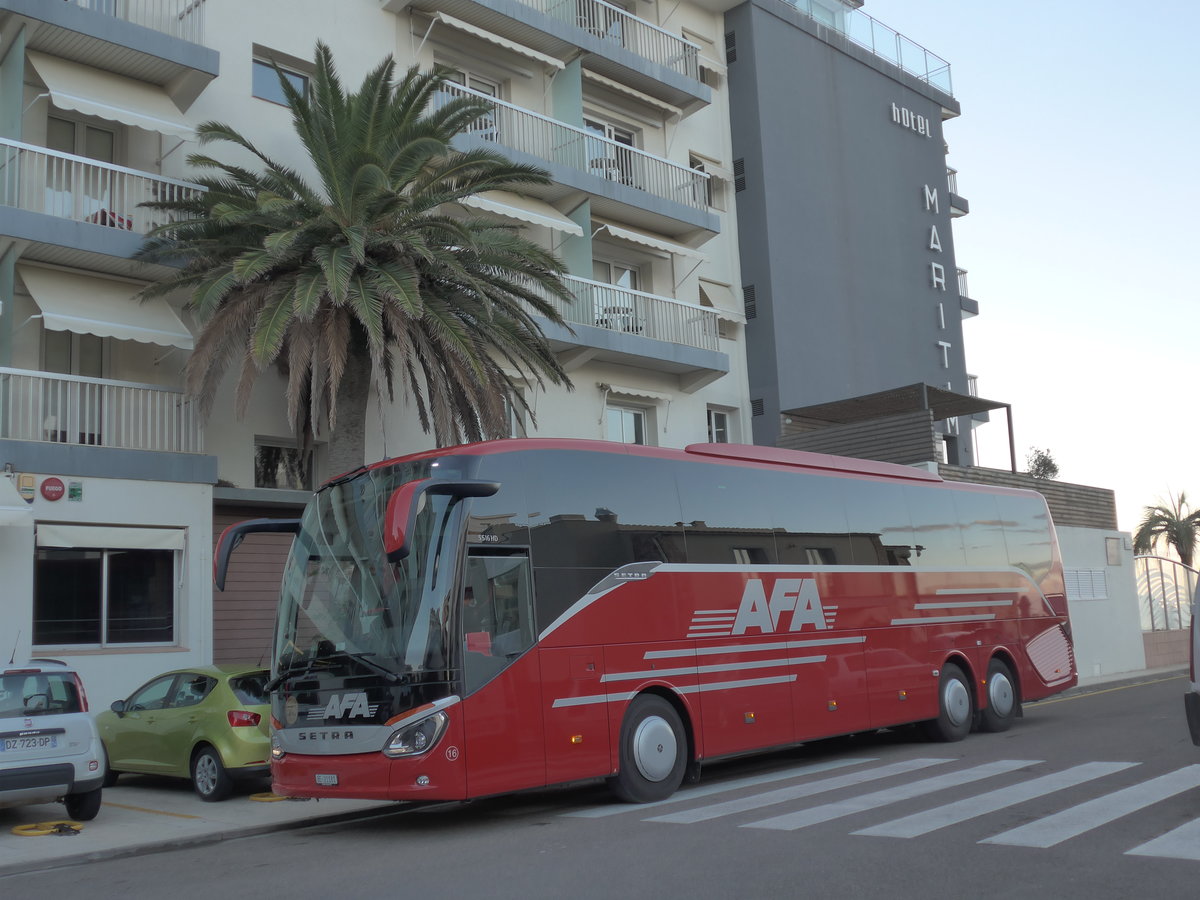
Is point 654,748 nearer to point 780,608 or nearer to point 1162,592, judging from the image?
point 780,608

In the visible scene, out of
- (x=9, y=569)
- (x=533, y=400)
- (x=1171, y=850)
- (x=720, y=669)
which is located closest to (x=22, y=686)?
(x=9, y=569)

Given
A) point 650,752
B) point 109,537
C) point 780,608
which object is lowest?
point 650,752

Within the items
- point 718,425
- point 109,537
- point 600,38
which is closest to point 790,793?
point 109,537

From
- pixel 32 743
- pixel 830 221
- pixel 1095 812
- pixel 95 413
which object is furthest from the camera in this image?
pixel 830 221

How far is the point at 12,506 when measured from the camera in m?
15.0

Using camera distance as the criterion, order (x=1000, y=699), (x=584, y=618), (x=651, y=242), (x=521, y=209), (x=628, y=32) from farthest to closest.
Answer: (x=628, y=32) < (x=651, y=242) < (x=521, y=209) < (x=1000, y=699) < (x=584, y=618)

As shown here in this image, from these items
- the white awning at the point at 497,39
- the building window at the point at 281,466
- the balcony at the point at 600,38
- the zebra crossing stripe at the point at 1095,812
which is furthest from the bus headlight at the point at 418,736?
the balcony at the point at 600,38

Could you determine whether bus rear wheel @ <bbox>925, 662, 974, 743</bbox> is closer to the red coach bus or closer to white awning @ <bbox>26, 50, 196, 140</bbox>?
the red coach bus

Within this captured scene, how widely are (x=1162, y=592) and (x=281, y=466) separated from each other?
90.6 ft

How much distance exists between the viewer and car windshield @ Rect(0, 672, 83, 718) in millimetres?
11266

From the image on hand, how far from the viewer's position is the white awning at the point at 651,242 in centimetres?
2442

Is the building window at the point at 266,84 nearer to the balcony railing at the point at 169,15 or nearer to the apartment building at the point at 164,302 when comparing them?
the apartment building at the point at 164,302

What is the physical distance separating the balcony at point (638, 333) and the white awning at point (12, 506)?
31.1ft

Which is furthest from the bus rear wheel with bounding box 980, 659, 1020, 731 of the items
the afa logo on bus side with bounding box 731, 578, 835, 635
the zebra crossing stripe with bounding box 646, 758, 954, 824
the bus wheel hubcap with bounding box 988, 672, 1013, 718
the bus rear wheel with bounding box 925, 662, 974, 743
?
the afa logo on bus side with bounding box 731, 578, 835, 635
